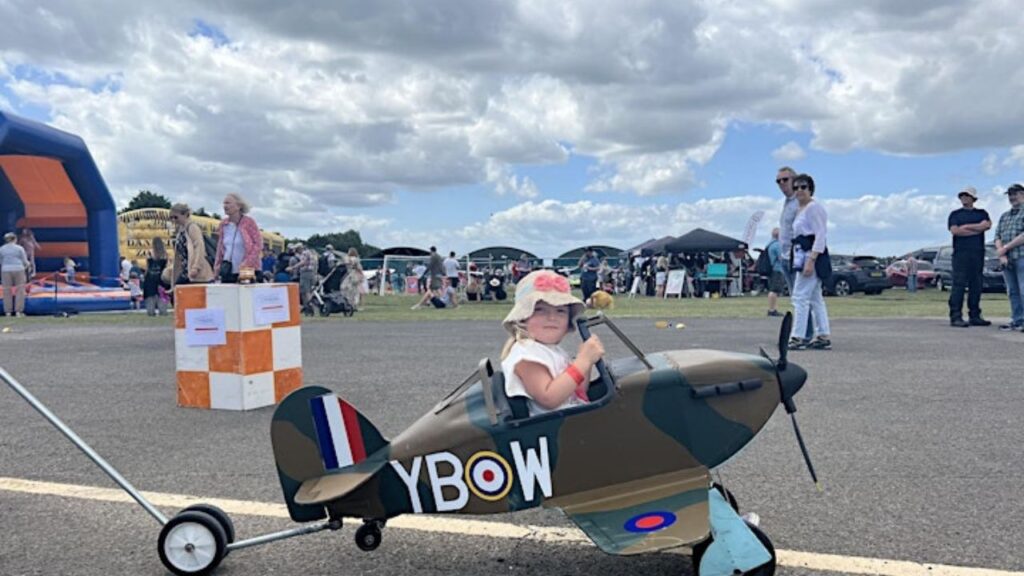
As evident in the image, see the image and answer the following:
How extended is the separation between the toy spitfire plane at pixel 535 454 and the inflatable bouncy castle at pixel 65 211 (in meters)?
20.7

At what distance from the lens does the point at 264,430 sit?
5.48 m

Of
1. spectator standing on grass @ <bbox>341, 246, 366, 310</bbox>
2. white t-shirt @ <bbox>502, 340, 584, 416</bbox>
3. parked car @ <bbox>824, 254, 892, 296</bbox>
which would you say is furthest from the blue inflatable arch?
parked car @ <bbox>824, 254, 892, 296</bbox>

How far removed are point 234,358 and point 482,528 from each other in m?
3.52

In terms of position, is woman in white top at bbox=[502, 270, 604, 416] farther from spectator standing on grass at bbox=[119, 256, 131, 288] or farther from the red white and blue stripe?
spectator standing on grass at bbox=[119, 256, 131, 288]

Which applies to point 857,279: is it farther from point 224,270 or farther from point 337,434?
point 337,434

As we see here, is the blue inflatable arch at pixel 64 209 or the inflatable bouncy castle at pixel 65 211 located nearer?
the inflatable bouncy castle at pixel 65 211

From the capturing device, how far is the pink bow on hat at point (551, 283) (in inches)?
122

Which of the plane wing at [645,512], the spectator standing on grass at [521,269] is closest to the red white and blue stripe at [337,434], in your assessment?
the plane wing at [645,512]

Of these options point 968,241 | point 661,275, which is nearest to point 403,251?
point 661,275

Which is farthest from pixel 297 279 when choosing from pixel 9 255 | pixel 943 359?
pixel 943 359

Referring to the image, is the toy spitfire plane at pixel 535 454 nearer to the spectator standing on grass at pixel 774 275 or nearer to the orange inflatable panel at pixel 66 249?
the spectator standing on grass at pixel 774 275

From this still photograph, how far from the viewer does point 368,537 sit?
3.03 m

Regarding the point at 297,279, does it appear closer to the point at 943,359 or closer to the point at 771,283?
the point at 771,283

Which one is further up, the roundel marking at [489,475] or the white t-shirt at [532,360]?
the white t-shirt at [532,360]
